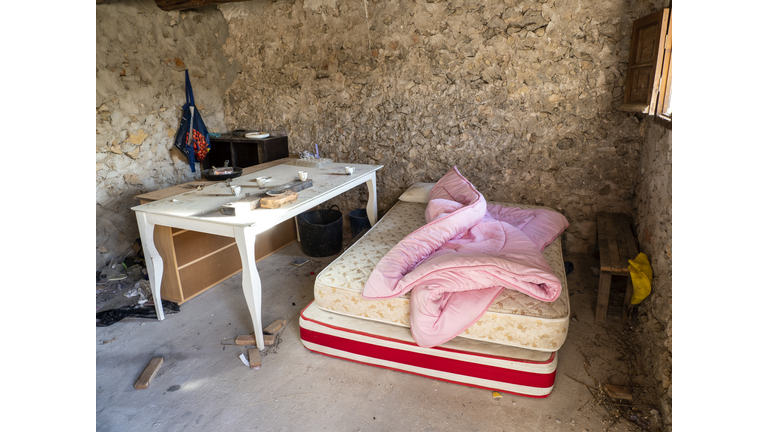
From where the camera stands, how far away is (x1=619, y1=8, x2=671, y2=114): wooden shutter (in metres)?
2.18

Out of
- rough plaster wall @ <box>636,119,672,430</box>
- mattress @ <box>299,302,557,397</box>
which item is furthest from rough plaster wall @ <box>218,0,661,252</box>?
mattress @ <box>299,302,557,397</box>

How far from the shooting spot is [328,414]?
175 centimetres

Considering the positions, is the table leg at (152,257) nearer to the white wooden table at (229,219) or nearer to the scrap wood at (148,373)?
the white wooden table at (229,219)

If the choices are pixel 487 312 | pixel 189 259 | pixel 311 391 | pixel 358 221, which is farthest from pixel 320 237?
pixel 487 312

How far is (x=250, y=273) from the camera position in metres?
2.02

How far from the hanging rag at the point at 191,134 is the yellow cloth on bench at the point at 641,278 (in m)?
3.78

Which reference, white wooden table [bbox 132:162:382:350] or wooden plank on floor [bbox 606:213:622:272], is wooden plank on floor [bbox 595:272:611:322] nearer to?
wooden plank on floor [bbox 606:213:622:272]

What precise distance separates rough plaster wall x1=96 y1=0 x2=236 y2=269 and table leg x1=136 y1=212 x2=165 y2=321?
3.66 ft

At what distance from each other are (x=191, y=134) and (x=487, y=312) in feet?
10.8

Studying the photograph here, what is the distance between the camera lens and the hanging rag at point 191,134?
3.74m

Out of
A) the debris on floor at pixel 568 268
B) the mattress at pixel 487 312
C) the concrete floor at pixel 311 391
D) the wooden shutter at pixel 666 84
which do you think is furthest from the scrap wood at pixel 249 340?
the wooden shutter at pixel 666 84
